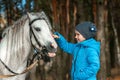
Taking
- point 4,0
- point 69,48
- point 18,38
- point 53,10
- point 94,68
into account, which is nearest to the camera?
point 94,68

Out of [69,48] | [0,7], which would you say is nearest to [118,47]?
[0,7]

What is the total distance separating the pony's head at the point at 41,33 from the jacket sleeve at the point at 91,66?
535 millimetres

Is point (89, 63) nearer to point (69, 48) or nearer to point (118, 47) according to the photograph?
point (69, 48)

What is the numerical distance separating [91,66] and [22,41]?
1.01 meters

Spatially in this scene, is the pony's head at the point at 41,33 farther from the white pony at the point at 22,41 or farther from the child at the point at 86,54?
the child at the point at 86,54

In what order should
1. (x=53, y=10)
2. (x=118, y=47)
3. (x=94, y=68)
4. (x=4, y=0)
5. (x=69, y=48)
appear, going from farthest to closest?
(x=118, y=47)
(x=53, y=10)
(x=4, y=0)
(x=69, y=48)
(x=94, y=68)

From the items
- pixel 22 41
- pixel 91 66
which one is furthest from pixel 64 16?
pixel 91 66

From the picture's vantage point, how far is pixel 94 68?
178 inches

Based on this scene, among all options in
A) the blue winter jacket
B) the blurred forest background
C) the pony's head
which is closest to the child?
the blue winter jacket

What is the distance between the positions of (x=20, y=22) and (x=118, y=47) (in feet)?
43.2

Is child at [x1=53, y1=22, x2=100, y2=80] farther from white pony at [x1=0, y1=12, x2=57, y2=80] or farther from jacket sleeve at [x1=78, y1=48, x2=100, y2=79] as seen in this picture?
white pony at [x1=0, y1=12, x2=57, y2=80]

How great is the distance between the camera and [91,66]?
4.52 metres

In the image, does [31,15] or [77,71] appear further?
[31,15]

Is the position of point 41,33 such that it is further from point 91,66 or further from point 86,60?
point 91,66
